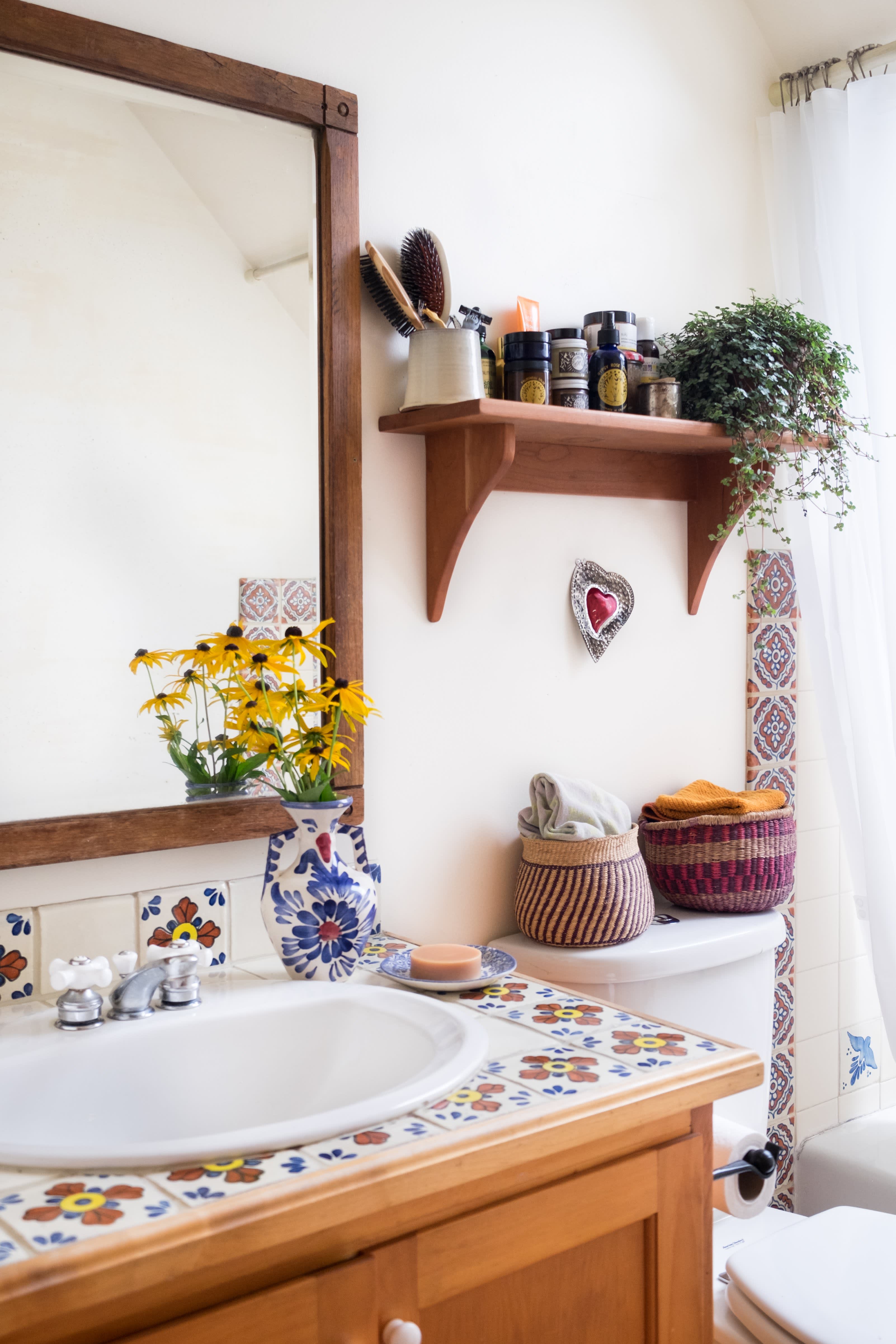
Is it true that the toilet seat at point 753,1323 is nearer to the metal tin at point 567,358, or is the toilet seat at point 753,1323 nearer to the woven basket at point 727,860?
the woven basket at point 727,860

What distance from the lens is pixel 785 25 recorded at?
1.97 m

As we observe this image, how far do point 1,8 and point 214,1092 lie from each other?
3.61ft

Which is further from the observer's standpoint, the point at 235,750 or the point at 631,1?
the point at 631,1

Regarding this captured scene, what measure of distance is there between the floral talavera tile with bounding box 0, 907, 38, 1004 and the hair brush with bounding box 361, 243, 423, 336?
83 centimetres

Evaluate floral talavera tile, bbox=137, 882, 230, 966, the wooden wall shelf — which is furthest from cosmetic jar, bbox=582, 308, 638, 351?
floral talavera tile, bbox=137, 882, 230, 966

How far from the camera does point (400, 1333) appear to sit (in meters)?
0.86

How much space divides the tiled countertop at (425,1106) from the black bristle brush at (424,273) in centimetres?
81

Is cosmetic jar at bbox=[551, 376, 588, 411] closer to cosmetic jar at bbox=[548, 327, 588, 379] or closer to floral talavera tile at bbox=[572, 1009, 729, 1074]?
cosmetic jar at bbox=[548, 327, 588, 379]

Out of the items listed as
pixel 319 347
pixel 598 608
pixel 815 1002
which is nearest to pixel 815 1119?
pixel 815 1002

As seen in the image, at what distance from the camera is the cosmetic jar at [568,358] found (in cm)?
158

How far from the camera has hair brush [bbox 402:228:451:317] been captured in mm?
1485

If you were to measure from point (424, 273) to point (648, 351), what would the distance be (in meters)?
0.40

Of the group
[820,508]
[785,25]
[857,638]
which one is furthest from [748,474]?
[785,25]

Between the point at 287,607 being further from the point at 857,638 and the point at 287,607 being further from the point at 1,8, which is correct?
the point at 857,638
